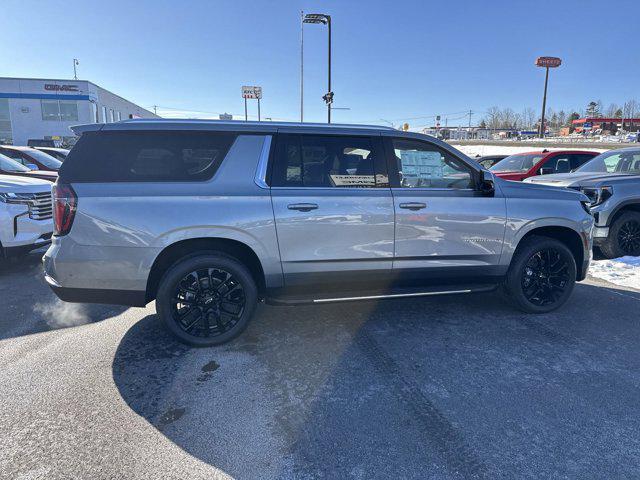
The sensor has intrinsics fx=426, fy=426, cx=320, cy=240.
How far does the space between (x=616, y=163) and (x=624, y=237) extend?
227 centimetres

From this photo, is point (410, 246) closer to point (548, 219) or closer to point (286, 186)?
point (286, 186)

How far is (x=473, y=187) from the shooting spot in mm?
4207

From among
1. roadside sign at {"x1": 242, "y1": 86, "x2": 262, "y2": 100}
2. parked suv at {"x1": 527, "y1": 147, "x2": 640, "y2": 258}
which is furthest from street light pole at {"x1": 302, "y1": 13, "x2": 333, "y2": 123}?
roadside sign at {"x1": 242, "y1": 86, "x2": 262, "y2": 100}

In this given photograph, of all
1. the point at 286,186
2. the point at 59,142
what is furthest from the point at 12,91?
the point at 286,186

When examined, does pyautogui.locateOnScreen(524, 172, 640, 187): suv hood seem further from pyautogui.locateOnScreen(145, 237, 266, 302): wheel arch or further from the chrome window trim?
pyautogui.locateOnScreen(145, 237, 266, 302): wheel arch

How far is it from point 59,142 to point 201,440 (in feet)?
158

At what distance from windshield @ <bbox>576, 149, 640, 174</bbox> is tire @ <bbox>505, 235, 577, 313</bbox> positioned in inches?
184

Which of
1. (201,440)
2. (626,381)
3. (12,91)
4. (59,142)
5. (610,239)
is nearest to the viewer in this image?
(201,440)

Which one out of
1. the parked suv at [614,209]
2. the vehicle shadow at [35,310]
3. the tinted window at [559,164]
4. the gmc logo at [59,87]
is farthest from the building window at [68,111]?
the parked suv at [614,209]

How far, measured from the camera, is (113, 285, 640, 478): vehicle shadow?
7.82 feet

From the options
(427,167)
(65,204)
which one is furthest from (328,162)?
(65,204)

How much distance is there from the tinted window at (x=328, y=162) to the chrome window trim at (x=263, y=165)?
71mm

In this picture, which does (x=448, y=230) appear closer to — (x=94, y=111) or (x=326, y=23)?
(x=326, y=23)

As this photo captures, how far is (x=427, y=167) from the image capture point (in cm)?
416
